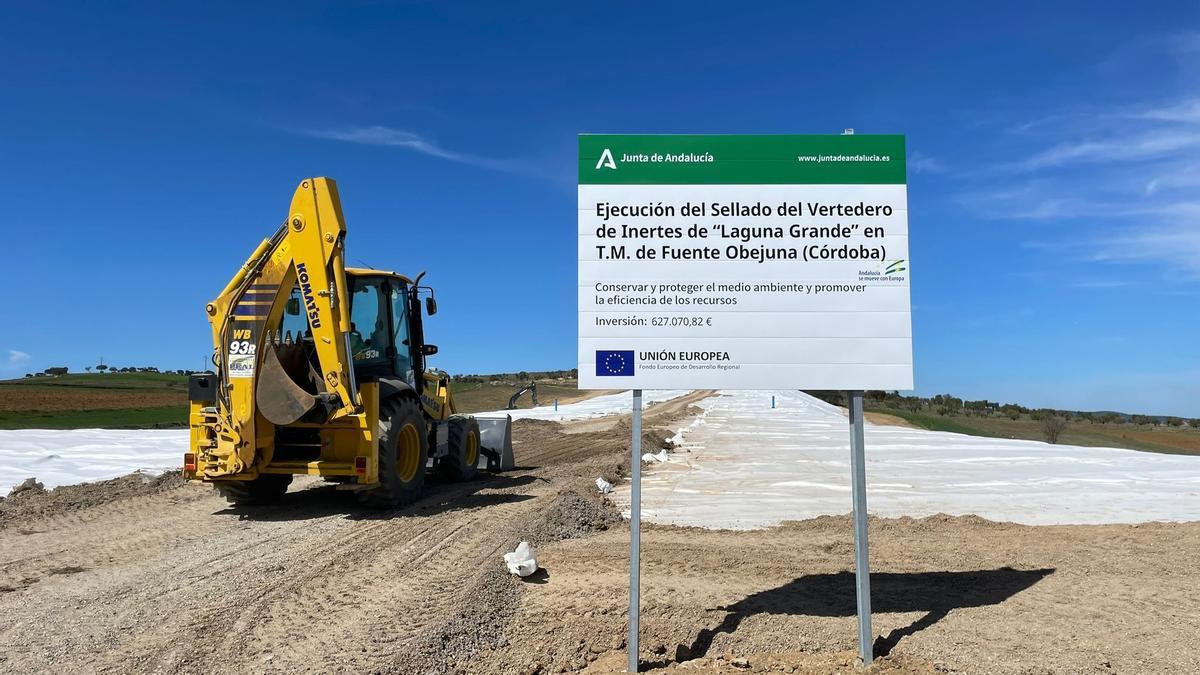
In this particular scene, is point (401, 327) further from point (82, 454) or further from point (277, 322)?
point (82, 454)

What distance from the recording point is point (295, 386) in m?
9.01

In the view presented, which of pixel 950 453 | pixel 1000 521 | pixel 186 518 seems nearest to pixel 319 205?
pixel 186 518

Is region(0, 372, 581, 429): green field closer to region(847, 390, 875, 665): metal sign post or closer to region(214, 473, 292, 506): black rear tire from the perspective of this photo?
region(214, 473, 292, 506): black rear tire

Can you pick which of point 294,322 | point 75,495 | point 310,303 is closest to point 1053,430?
point 294,322

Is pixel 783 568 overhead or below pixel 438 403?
below

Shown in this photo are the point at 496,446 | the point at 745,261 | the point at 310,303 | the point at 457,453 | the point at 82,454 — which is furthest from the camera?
the point at 82,454

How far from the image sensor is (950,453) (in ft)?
54.3

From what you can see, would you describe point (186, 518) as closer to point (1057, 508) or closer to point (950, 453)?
point (1057, 508)

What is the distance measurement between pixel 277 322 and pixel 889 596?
7.53m

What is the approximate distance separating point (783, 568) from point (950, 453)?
11.9m

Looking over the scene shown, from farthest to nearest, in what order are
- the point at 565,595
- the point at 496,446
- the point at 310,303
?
the point at 496,446 → the point at 310,303 → the point at 565,595

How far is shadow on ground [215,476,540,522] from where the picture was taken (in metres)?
9.43

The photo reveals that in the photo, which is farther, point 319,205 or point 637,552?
point 319,205

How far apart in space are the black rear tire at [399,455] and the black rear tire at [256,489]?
1355mm
